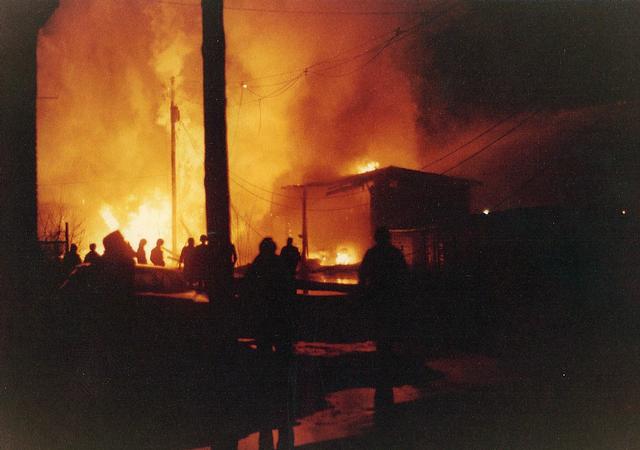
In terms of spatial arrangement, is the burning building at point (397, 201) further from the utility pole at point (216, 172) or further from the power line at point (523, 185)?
the utility pole at point (216, 172)

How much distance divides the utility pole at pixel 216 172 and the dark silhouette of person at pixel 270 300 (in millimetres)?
734

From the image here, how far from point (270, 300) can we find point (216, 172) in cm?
205

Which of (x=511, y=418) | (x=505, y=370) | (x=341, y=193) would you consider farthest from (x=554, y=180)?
(x=511, y=418)

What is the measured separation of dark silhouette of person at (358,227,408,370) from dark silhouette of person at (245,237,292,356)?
1131mm

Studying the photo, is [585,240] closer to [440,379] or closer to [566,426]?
[440,379]

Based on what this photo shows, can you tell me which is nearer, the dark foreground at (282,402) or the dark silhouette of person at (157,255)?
the dark foreground at (282,402)

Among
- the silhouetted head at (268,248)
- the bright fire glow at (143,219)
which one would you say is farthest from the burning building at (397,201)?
the silhouetted head at (268,248)

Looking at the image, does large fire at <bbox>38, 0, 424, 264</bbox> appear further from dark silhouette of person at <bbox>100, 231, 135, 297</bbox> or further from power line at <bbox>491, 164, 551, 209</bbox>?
dark silhouette of person at <bbox>100, 231, 135, 297</bbox>

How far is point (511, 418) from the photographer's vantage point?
5672mm

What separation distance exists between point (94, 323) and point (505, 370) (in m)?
5.45

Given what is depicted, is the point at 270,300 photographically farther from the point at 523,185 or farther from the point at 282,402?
the point at 523,185

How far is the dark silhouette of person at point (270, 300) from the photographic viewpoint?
19.9 ft

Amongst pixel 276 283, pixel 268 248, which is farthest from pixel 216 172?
pixel 276 283

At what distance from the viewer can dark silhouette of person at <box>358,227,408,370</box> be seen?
6668 millimetres
